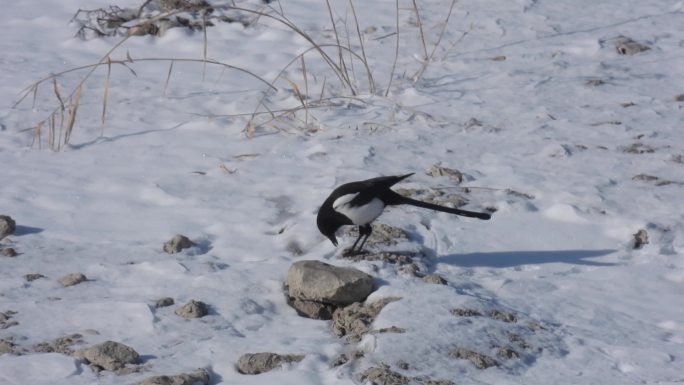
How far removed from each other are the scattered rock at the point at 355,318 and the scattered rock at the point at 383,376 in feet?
0.81

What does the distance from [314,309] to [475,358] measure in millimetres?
613

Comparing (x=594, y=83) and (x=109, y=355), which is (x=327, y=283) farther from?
(x=594, y=83)

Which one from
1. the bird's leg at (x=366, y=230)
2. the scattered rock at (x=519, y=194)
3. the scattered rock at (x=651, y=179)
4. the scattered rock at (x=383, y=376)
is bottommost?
the scattered rock at (x=383, y=376)

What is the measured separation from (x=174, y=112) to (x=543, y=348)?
2.70 m

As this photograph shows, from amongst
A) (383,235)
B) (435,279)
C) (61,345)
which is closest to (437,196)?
(383,235)

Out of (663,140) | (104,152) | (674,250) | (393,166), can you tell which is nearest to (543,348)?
(674,250)

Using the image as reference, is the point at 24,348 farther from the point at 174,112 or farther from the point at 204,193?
the point at 174,112

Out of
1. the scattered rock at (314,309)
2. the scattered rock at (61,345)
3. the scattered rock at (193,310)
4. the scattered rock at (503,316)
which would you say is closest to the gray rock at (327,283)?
the scattered rock at (314,309)

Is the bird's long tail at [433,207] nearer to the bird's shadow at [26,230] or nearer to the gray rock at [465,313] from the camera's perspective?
the gray rock at [465,313]

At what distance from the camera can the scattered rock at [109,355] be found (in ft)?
8.67

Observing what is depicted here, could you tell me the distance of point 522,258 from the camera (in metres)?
3.52

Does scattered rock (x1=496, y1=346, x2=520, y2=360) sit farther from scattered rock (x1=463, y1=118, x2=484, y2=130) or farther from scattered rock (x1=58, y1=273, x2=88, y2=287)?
scattered rock (x1=463, y1=118, x2=484, y2=130)

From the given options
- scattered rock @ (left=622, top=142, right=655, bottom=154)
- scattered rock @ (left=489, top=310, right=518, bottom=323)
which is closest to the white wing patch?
scattered rock @ (left=489, top=310, right=518, bottom=323)

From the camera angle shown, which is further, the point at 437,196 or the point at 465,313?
the point at 437,196
